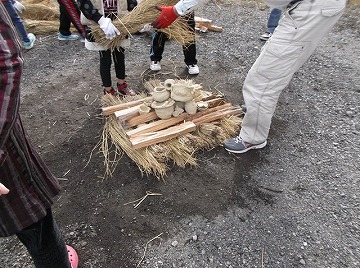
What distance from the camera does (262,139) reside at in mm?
2936

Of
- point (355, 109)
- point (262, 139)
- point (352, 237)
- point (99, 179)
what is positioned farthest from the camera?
point (355, 109)

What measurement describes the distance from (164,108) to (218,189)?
93 cm

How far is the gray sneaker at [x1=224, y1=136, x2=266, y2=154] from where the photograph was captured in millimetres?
2955

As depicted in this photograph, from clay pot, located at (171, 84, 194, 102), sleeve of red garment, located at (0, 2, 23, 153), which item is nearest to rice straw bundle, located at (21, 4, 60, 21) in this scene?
clay pot, located at (171, 84, 194, 102)

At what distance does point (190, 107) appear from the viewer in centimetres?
308

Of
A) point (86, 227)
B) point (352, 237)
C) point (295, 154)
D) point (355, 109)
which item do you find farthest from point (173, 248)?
point (355, 109)

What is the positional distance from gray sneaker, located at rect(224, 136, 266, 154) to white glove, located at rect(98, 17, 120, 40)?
4.82 ft

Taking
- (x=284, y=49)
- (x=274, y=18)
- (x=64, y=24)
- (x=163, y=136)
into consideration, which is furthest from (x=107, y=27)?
(x=274, y=18)

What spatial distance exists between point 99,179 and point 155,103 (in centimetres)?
89

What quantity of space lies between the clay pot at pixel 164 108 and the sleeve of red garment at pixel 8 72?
1978 millimetres

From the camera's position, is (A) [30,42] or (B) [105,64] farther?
(A) [30,42]

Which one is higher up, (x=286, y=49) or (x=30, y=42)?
(x=286, y=49)

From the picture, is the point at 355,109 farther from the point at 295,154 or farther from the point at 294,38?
the point at 294,38

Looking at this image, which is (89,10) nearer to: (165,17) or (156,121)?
(165,17)
